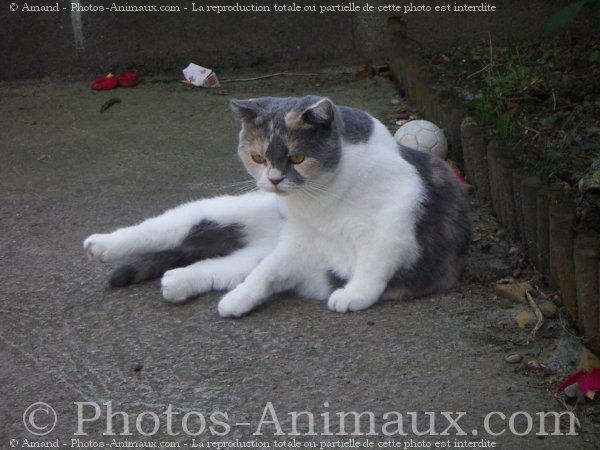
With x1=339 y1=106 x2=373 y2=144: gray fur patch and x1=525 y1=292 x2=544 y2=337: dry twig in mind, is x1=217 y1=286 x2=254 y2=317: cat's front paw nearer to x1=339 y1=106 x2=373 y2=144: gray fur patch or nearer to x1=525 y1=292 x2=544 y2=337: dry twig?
x1=339 y1=106 x2=373 y2=144: gray fur patch

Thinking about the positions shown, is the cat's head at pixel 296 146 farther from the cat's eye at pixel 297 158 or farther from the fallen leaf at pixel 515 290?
the fallen leaf at pixel 515 290

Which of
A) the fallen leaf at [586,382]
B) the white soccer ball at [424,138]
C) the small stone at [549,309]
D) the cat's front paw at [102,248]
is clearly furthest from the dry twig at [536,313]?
the cat's front paw at [102,248]

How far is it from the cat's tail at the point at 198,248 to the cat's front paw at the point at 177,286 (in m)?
0.20

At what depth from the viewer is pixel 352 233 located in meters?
3.50

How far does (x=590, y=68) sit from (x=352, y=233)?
2.98 m

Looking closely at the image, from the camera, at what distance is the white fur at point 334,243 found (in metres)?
3.45

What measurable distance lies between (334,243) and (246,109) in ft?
2.06

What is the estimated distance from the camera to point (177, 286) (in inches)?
141

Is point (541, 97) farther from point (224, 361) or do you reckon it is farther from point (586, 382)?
point (224, 361)

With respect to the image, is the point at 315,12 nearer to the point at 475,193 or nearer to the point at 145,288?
the point at 475,193

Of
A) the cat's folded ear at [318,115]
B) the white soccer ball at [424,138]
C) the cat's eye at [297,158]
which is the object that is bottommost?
the white soccer ball at [424,138]

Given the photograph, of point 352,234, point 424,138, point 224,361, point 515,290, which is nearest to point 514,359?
point 515,290

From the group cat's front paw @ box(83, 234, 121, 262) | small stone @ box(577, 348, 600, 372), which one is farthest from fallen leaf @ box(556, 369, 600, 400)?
cat's front paw @ box(83, 234, 121, 262)

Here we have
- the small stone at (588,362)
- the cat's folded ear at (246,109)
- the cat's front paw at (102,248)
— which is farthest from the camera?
the cat's front paw at (102,248)
